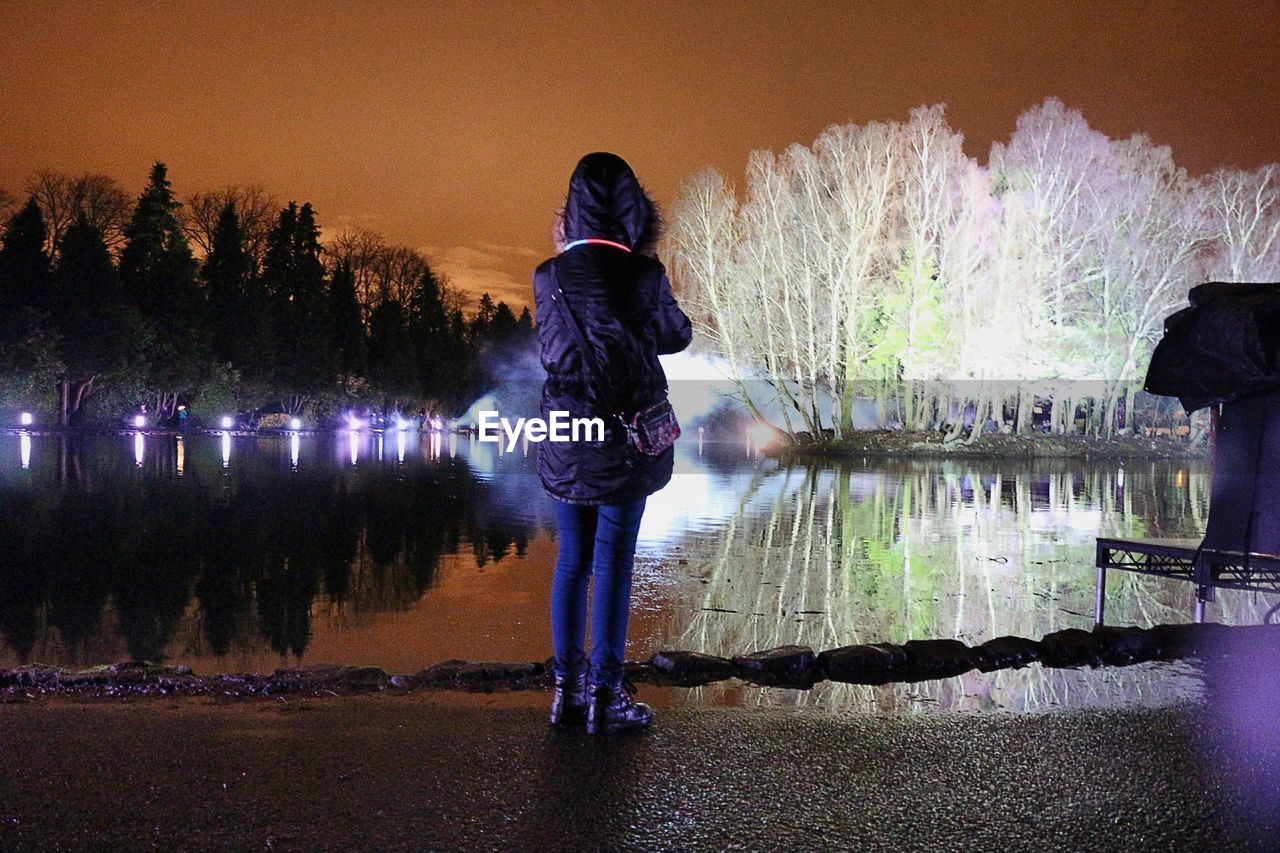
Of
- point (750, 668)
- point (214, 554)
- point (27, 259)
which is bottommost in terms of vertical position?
point (214, 554)

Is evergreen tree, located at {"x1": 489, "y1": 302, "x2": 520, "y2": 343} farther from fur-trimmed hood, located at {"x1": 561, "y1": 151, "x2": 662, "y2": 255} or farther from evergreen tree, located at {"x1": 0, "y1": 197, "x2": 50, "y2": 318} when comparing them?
fur-trimmed hood, located at {"x1": 561, "y1": 151, "x2": 662, "y2": 255}

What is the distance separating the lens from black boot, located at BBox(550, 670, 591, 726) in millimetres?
3764

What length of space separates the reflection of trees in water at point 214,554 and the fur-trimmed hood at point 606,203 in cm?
348

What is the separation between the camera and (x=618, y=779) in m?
3.16

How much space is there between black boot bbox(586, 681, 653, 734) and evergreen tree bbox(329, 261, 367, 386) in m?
77.4

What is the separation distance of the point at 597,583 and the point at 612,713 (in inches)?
20.3

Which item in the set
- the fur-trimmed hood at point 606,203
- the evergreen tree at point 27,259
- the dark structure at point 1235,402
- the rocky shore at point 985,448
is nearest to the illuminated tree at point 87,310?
the evergreen tree at point 27,259

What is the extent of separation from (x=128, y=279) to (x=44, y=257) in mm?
7907

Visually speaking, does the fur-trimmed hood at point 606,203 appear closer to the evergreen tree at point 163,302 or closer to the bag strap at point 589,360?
the bag strap at point 589,360

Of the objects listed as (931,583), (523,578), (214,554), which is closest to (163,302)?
(214,554)

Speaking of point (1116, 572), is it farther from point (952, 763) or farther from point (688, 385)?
point (688, 385)

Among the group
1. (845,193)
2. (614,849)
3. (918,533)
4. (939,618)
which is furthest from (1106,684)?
(845,193)

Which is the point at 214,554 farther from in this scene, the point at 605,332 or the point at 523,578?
the point at 605,332

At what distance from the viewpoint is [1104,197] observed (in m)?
37.3
